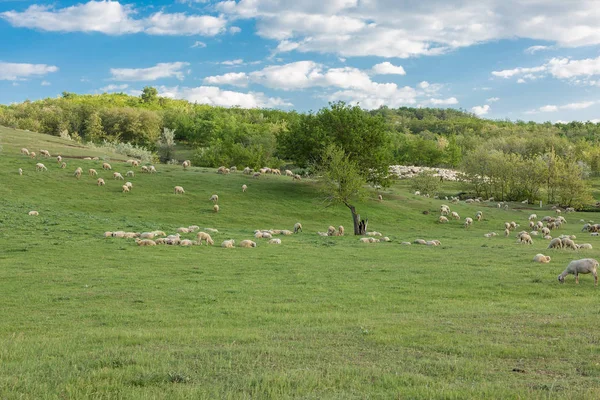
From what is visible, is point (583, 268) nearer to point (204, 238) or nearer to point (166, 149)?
point (204, 238)

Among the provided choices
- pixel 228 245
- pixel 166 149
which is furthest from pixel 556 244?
pixel 166 149

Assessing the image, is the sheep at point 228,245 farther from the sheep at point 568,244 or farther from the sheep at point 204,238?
the sheep at point 568,244

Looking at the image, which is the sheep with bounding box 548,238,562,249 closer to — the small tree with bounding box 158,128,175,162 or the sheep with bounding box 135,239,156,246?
the sheep with bounding box 135,239,156,246

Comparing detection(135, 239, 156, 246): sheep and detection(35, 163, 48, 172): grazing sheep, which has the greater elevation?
detection(35, 163, 48, 172): grazing sheep

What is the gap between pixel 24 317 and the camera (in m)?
13.5

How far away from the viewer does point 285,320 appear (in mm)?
12961

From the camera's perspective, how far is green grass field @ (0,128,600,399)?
7.33 metres

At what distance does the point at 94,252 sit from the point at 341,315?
1668cm

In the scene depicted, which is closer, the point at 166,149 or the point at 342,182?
the point at 342,182

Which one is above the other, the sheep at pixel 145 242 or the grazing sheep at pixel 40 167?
the grazing sheep at pixel 40 167

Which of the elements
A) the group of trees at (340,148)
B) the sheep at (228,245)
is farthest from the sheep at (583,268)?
the group of trees at (340,148)

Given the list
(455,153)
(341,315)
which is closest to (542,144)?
(455,153)

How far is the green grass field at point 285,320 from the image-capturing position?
7.33 metres

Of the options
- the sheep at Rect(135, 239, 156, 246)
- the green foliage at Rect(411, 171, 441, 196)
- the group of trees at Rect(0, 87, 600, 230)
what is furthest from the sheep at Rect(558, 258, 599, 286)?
the green foliage at Rect(411, 171, 441, 196)
